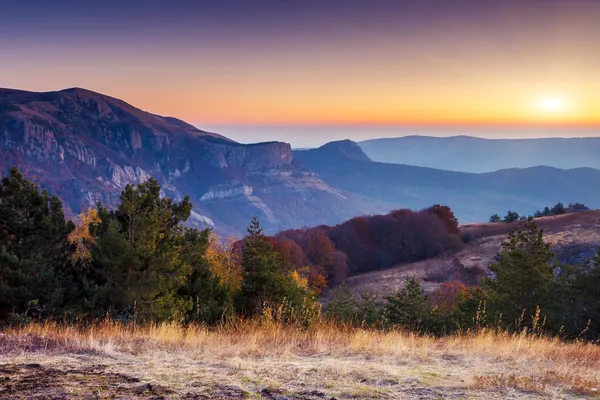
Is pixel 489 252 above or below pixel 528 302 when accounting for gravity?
below

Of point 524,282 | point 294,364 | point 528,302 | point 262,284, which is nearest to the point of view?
point 294,364

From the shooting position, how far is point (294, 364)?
20.3 feet

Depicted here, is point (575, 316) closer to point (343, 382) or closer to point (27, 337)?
point (343, 382)

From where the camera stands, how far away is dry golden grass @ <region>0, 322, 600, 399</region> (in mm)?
4910

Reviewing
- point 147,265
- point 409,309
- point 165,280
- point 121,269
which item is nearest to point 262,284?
point 165,280

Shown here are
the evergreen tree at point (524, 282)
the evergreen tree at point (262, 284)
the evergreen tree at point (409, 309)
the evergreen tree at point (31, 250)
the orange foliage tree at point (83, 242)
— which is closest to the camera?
the evergreen tree at point (31, 250)

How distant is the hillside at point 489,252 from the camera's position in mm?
52638

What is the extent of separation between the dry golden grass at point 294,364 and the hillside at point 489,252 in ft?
139

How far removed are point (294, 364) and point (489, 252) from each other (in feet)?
211

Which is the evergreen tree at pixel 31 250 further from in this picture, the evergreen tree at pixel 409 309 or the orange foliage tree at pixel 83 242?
the evergreen tree at pixel 409 309

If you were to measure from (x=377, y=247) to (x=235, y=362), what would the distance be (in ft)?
265

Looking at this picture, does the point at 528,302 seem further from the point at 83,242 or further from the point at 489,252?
the point at 489,252

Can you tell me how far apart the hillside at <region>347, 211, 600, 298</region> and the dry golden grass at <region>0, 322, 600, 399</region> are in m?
42.4

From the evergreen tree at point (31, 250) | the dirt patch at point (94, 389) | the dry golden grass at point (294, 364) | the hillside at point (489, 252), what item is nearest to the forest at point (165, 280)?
the evergreen tree at point (31, 250)
